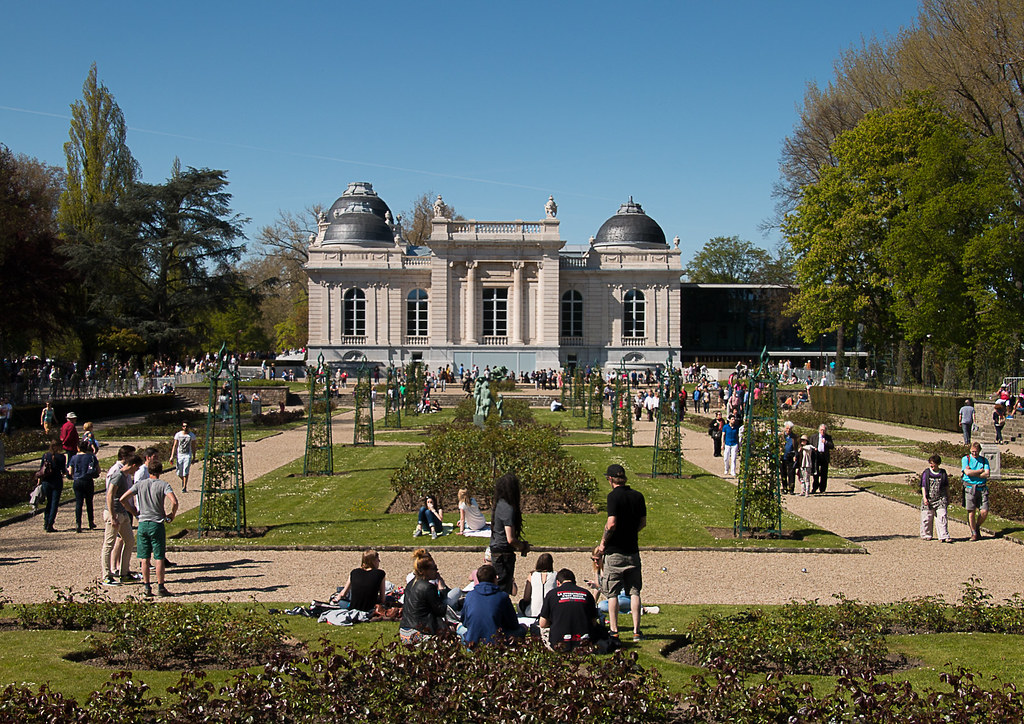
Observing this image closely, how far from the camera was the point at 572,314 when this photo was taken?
69.9m

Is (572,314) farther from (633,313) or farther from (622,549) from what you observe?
(622,549)

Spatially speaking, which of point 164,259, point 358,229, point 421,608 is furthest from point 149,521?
point 358,229

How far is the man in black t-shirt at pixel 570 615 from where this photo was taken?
826 cm

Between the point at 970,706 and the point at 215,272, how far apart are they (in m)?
60.7

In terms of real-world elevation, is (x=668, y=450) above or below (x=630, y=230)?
below

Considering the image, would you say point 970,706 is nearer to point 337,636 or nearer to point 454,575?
point 337,636

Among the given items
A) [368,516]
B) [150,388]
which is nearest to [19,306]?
[150,388]

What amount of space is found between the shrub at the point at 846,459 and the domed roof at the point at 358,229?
5137 centimetres

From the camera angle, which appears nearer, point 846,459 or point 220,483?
point 220,483

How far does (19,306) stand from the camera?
39.8 meters

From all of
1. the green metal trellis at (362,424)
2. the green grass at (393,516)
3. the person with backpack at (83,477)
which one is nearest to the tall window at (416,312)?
the green metal trellis at (362,424)

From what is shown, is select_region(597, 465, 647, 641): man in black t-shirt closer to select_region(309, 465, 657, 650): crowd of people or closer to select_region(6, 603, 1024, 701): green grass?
select_region(309, 465, 657, 650): crowd of people

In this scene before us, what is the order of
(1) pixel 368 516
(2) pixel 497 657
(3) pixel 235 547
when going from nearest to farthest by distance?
(2) pixel 497 657, (3) pixel 235 547, (1) pixel 368 516

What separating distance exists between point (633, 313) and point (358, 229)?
2215 cm
